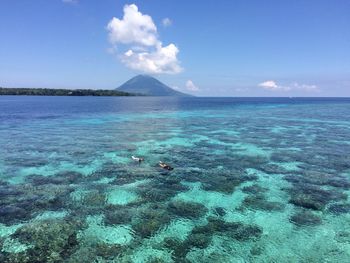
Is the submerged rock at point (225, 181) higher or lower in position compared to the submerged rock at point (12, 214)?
higher

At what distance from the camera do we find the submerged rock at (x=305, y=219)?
16859 mm

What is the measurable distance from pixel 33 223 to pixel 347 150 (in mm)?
33889

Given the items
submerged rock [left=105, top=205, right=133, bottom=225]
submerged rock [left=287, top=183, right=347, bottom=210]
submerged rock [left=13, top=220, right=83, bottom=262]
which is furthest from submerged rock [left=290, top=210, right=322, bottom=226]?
submerged rock [left=13, top=220, right=83, bottom=262]

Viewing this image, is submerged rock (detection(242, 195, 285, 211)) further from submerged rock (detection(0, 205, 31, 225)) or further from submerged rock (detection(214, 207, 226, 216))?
submerged rock (detection(0, 205, 31, 225))

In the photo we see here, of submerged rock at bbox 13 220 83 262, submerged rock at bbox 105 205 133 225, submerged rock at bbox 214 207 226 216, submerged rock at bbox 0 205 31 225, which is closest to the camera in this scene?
submerged rock at bbox 13 220 83 262

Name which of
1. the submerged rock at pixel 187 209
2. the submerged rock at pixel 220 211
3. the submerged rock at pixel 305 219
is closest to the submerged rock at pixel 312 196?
the submerged rock at pixel 305 219

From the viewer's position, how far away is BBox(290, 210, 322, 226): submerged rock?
55.3 feet

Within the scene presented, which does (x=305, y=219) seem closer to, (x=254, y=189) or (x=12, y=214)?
(x=254, y=189)

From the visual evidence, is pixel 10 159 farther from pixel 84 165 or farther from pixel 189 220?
pixel 189 220

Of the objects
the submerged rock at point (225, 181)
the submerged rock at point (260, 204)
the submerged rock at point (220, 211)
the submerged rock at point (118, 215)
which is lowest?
the submerged rock at point (118, 215)

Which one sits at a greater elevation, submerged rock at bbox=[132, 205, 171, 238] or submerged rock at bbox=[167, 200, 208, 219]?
submerged rock at bbox=[167, 200, 208, 219]

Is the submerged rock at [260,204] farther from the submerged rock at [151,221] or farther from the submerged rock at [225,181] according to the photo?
the submerged rock at [151,221]

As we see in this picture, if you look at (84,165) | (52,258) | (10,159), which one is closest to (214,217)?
(52,258)

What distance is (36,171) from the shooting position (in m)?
25.5
